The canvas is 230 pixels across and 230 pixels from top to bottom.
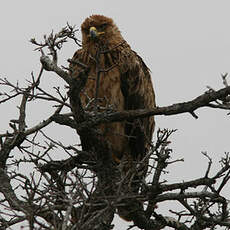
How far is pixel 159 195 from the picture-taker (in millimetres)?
7230

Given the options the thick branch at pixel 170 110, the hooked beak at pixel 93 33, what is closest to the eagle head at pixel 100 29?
Answer: the hooked beak at pixel 93 33

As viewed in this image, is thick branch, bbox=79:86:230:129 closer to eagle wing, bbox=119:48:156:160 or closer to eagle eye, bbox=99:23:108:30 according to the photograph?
eagle wing, bbox=119:48:156:160

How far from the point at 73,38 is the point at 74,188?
9.33 ft

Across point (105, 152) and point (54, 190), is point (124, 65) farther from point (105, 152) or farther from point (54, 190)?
point (54, 190)

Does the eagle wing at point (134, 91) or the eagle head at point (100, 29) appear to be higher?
the eagle head at point (100, 29)

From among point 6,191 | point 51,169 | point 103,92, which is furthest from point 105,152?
point 103,92

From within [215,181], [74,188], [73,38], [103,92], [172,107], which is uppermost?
[103,92]

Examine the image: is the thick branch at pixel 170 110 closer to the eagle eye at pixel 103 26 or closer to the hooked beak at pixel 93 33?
the hooked beak at pixel 93 33

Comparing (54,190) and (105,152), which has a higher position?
(105,152)

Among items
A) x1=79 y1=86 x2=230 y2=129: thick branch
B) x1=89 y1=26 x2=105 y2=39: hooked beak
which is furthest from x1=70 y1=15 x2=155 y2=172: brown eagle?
x1=79 y1=86 x2=230 y2=129: thick branch

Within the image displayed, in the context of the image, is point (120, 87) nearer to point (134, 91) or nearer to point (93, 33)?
point (134, 91)

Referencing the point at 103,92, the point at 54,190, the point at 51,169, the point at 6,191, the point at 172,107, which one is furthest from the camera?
the point at 103,92

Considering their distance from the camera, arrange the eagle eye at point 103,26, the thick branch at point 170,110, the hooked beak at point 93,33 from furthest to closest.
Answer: the eagle eye at point 103,26 → the hooked beak at point 93,33 → the thick branch at point 170,110

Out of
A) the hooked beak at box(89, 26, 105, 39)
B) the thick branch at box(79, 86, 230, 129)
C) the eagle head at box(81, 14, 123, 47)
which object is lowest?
the thick branch at box(79, 86, 230, 129)
